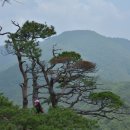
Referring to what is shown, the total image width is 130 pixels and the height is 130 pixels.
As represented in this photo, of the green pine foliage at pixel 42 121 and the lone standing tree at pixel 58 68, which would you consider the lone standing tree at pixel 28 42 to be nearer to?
the lone standing tree at pixel 58 68

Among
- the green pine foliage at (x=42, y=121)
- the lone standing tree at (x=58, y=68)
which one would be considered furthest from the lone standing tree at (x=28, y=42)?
the green pine foliage at (x=42, y=121)

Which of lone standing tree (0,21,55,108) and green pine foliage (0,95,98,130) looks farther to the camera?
lone standing tree (0,21,55,108)

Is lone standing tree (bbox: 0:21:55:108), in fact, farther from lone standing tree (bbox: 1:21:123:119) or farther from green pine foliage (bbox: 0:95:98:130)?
green pine foliage (bbox: 0:95:98:130)

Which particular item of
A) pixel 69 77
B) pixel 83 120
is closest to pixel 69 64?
pixel 69 77

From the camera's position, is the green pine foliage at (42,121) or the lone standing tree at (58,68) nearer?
the green pine foliage at (42,121)

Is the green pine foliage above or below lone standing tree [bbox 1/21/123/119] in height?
below

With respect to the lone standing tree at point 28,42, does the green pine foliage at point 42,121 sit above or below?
below

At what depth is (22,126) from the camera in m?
17.3

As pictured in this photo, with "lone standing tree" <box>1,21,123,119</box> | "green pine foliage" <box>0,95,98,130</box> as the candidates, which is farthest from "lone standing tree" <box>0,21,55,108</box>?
"green pine foliage" <box>0,95,98,130</box>

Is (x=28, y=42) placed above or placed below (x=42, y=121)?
above

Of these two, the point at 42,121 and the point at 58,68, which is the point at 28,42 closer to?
the point at 58,68

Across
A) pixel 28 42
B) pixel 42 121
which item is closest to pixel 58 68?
pixel 28 42

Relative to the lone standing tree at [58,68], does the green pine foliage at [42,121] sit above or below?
below

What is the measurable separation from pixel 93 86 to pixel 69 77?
2.21 meters
